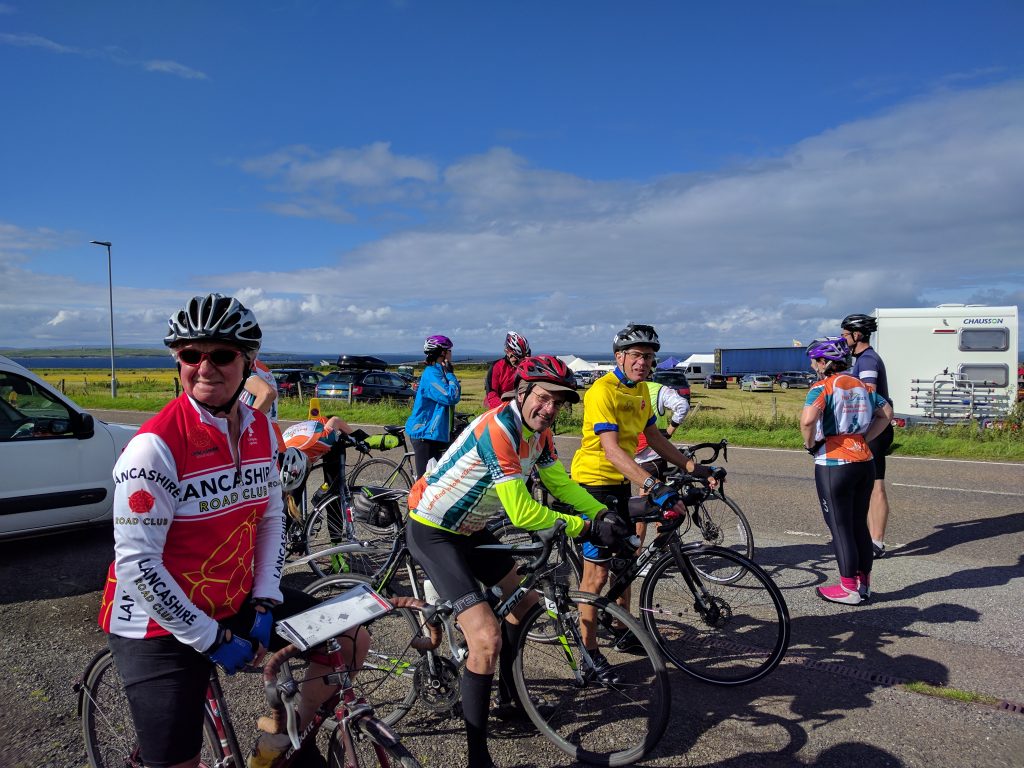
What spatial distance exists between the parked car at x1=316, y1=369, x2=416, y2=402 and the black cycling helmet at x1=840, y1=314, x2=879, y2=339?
20506 mm

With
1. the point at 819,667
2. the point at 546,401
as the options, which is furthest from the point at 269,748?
the point at 819,667

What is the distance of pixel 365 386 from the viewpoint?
2700cm

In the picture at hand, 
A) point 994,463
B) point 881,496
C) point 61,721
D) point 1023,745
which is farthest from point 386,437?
point 994,463

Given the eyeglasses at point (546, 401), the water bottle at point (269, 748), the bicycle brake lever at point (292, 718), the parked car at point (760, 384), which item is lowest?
the parked car at point (760, 384)

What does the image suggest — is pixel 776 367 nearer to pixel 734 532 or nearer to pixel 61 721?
pixel 734 532

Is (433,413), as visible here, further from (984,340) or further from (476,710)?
(984,340)

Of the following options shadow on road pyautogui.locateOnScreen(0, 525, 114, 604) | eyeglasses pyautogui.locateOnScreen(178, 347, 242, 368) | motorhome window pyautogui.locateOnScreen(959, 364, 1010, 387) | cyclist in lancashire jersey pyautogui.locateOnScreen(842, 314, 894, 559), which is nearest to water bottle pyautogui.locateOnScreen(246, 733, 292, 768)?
eyeglasses pyautogui.locateOnScreen(178, 347, 242, 368)

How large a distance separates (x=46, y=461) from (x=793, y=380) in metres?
56.9

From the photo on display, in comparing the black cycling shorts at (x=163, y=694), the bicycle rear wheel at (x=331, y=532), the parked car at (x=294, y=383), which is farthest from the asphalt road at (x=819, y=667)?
the parked car at (x=294, y=383)

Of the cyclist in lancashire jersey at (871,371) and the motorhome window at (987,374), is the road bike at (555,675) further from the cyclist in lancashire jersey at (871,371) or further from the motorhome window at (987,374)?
the motorhome window at (987,374)

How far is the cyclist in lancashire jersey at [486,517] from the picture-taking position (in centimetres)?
294

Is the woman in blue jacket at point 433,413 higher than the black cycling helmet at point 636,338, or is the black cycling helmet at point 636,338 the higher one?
the black cycling helmet at point 636,338

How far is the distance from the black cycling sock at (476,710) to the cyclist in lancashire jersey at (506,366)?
383 cm

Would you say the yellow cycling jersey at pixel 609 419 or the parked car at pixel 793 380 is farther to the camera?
the parked car at pixel 793 380
